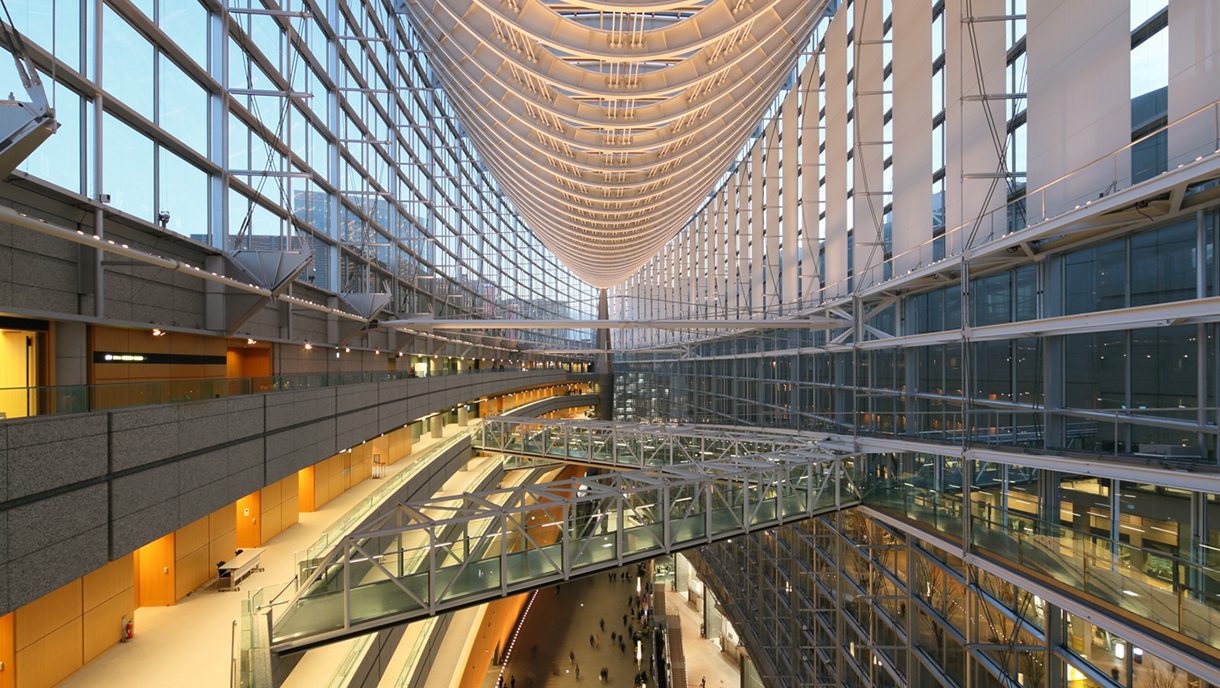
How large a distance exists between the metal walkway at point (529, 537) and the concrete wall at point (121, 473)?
2.31 meters

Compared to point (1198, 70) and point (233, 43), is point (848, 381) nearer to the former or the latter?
point (1198, 70)

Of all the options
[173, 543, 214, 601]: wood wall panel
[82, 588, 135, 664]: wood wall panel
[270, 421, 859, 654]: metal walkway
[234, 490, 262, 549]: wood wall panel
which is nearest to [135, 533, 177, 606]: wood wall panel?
[173, 543, 214, 601]: wood wall panel

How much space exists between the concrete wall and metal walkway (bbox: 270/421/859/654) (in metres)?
2.31

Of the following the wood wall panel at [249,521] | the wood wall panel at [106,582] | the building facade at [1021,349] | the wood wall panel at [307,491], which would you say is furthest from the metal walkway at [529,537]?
the wood wall panel at [307,491]

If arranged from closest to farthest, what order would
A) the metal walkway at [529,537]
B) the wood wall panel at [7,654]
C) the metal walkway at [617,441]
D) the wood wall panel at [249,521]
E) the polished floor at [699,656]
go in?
the wood wall panel at [7,654] → the metal walkway at [529,537] → the wood wall panel at [249,521] → the metal walkway at [617,441] → the polished floor at [699,656]

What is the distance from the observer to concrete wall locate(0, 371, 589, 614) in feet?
18.7

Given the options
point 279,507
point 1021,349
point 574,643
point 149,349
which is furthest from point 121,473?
point 574,643

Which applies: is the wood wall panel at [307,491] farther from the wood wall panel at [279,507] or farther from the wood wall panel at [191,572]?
the wood wall panel at [191,572]

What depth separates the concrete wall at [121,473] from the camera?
5.71 meters

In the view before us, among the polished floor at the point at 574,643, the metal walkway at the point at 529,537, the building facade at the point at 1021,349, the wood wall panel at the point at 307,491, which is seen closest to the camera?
the building facade at the point at 1021,349

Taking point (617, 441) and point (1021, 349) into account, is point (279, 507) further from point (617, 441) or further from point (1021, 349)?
point (1021, 349)

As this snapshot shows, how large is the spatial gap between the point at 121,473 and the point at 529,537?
574 centimetres

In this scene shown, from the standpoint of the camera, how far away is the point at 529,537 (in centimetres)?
995

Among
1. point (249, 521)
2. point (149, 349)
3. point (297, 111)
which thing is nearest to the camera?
point (149, 349)
